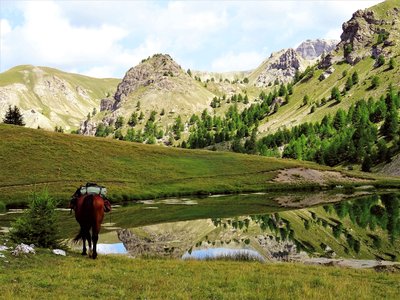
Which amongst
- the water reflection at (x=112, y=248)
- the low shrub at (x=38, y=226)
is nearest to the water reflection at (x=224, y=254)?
the water reflection at (x=112, y=248)

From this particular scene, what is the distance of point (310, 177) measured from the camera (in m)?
108

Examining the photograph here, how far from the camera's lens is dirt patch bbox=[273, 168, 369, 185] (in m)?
104

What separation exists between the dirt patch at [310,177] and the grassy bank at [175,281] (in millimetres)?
79126

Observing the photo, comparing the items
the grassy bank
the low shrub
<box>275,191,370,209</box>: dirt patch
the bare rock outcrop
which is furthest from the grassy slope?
the grassy bank

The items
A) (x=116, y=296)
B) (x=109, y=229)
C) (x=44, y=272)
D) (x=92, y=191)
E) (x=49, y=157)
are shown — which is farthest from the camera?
(x=49, y=157)

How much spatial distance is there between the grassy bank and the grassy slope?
155 feet

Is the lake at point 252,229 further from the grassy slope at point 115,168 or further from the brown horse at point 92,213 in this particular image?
the grassy slope at point 115,168

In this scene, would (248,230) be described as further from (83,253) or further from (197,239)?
Answer: (83,253)

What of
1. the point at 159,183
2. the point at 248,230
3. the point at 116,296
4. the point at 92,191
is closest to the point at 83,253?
the point at 92,191

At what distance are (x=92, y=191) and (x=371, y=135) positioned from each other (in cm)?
16205

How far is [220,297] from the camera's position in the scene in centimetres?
1717

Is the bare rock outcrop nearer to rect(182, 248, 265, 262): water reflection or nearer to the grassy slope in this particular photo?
rect(182, 248, 265, 262): water reflection

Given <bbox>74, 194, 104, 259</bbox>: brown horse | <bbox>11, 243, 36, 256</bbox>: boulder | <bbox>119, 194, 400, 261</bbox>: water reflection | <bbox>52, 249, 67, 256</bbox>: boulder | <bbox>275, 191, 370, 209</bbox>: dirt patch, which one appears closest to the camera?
<bbox>11, 243, 36, 256</bbox>: boulder

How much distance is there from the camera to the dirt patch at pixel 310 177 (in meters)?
104
